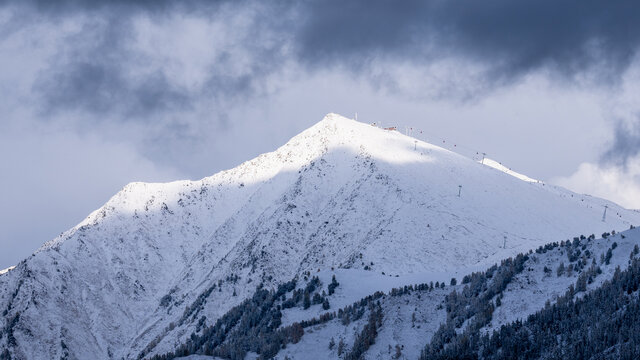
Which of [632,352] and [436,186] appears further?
[436,186]

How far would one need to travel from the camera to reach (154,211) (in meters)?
190

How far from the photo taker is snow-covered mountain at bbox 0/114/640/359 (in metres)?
127

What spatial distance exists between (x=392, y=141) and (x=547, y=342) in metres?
136

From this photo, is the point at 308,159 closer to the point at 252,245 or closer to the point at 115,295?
the point at 252,245

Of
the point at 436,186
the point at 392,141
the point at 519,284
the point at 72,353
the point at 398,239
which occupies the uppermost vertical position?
the point at 392,141

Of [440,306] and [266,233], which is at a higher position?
[266,233]

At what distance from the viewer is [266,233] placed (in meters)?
146

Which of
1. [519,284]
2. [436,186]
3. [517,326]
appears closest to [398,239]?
[436,186]

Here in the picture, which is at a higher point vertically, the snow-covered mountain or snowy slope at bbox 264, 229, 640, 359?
the snow-covered mountain

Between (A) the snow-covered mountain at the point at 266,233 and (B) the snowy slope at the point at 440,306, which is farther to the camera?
(A) the snow-covered mountain at the point at 266,233

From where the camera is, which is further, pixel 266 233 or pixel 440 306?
pixel 266 233

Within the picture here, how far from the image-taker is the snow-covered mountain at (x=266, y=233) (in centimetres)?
12656

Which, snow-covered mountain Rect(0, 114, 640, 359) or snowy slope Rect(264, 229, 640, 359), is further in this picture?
snow-covered mountain Rect(0, 114, 640, 359)

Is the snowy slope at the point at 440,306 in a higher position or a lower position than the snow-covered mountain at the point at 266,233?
lower
